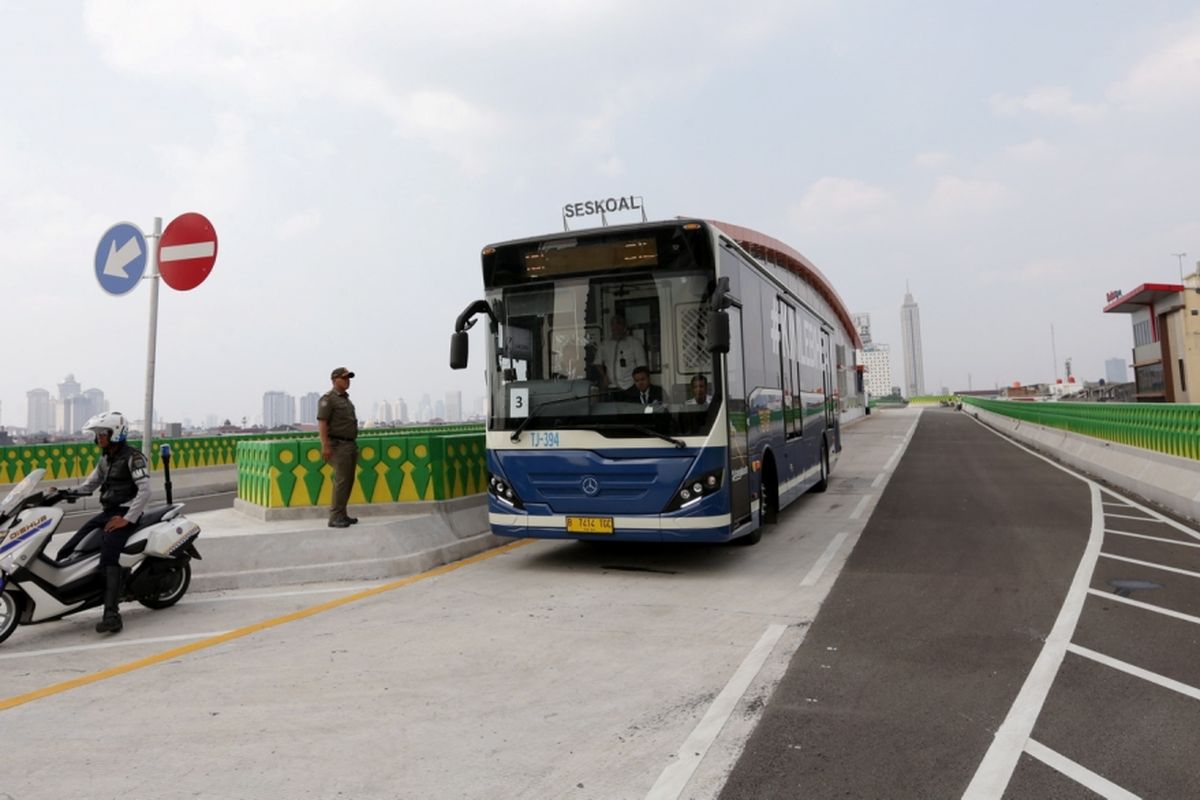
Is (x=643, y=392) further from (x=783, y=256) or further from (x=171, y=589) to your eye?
(x=783, y=256)

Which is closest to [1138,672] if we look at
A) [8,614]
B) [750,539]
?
[750,539]

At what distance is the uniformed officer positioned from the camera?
28.2 feet

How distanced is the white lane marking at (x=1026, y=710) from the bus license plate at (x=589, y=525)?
12.5 feet

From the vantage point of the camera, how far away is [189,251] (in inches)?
309

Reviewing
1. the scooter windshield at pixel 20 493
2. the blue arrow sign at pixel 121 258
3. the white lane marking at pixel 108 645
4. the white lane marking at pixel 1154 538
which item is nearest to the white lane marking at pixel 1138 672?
the white lane marking at pixel 1154 538

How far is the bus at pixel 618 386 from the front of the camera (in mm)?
7305

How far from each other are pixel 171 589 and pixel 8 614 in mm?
1291

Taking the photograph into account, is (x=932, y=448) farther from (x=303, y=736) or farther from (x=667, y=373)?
(x=303, y=736)

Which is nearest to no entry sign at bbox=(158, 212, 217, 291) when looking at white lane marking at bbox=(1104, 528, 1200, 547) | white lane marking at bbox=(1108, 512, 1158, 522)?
white lane marking at bbox=(1104, 528, 1200, 547)

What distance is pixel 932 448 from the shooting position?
25094mm

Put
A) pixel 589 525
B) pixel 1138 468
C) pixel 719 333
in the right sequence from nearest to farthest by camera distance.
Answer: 1. pixel 719 333
2. pixel 589 525
3. pixel 1138 468

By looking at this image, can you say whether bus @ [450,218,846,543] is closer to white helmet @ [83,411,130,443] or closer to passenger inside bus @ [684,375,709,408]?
passenger inside bus @ [684,375,709,408]

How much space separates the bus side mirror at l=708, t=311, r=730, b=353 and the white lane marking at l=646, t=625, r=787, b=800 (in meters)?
2.82

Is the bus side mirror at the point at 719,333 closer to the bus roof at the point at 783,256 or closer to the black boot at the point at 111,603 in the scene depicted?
the black boot at the point at 111,603
